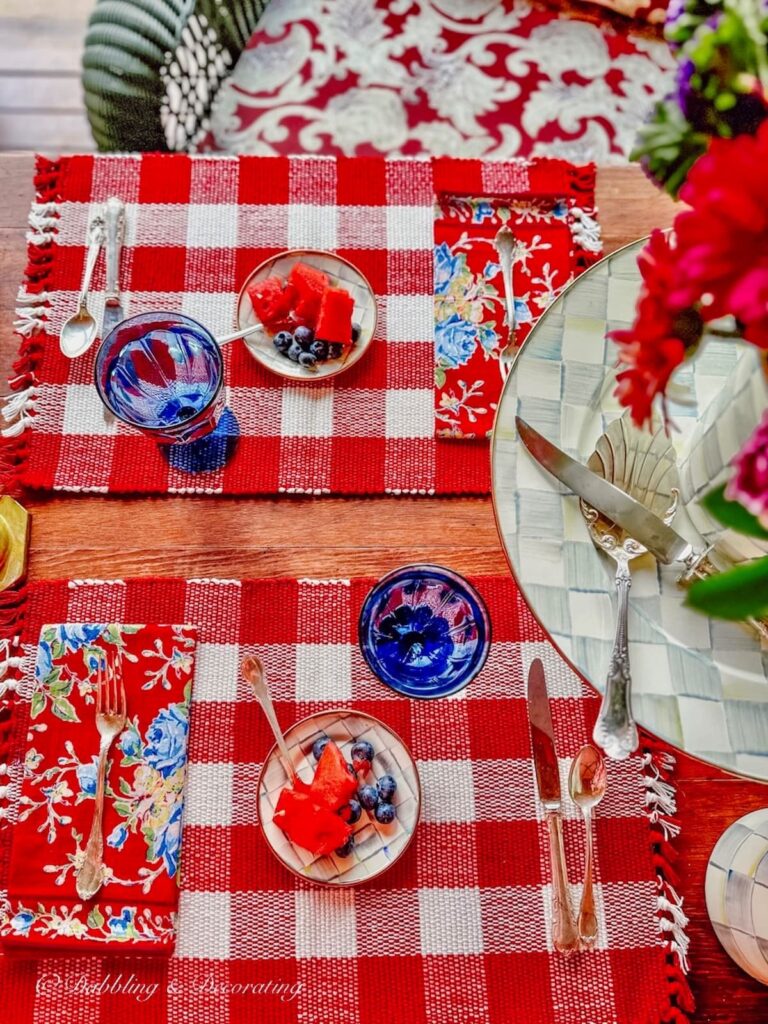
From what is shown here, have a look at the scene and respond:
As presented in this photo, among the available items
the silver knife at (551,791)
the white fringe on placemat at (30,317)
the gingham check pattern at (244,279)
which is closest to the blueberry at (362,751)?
the silver knife at (551,791)

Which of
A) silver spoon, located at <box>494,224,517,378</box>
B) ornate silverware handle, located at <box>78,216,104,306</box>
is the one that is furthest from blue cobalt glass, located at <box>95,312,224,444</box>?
silver spoon, located at <box>494,224,517,378</box>

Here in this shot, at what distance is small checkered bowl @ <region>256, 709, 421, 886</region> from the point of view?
2.88 feet

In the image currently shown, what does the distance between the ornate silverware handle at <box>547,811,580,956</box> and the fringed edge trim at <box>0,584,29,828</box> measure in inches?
21.2

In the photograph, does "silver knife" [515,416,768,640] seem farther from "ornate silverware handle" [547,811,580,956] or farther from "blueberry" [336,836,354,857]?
"blueberry" [336,836,354,857]

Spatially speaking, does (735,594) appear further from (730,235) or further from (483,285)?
(483,285)

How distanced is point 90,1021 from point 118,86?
43.7 inches

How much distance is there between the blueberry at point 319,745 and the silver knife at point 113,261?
51 centimetres

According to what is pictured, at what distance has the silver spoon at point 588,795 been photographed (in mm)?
877

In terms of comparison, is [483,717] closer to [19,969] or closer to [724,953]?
[724,953]

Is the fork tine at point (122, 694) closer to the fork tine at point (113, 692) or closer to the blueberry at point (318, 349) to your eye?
the fork tine at point (113, 692)

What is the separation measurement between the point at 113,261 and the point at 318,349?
10.6 inches

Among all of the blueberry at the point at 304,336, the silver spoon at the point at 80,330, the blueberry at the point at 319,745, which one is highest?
the silver spoon at the point at 80,330

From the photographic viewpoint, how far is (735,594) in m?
0.48

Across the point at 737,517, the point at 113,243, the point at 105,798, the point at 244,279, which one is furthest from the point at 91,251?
the point at 737,517
